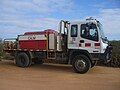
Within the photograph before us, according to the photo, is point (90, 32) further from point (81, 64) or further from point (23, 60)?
point (23, 60)

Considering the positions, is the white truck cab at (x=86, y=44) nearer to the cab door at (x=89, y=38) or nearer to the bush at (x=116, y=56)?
the cab door at (x=89, y=38)

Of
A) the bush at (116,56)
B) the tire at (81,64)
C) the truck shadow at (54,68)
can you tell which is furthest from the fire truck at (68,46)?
the bush at (116,56)

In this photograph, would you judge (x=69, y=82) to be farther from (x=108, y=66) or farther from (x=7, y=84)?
(x=108, y=66)

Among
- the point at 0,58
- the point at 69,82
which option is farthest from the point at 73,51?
the point at 0,58

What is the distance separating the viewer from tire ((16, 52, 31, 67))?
17.7m

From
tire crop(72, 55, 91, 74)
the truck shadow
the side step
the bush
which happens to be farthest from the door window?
the bush

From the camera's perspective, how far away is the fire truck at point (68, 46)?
15.0 meters

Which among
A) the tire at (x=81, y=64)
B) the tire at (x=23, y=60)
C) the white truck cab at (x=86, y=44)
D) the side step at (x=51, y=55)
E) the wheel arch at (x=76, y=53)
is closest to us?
the white truck cab at (x=86, y=44)

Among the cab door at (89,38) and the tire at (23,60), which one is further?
the tire at (23,60)

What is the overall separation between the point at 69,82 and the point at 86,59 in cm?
348

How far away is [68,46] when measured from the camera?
15.8 meters

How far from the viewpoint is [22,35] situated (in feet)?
58.4

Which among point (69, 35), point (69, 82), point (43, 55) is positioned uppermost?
point (69, 35)

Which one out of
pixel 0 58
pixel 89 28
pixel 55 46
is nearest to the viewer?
pixel 89 28
